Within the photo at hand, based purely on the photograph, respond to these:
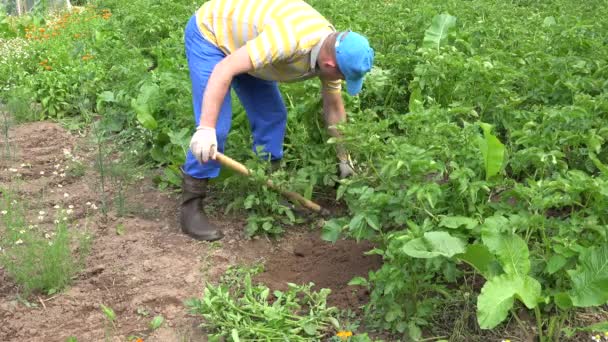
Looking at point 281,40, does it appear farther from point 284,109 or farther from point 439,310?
point 439,310

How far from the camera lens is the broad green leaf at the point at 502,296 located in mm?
2814

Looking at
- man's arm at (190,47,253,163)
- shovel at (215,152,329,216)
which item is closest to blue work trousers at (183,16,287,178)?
shovel at (215,152,329,216)

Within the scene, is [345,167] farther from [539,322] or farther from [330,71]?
[539,322]

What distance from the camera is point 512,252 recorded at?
115 inches

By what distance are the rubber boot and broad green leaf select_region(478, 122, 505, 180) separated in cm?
167

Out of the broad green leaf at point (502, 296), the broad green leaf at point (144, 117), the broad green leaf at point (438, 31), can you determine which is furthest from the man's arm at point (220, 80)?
the broad green leaf at point (438, 31)

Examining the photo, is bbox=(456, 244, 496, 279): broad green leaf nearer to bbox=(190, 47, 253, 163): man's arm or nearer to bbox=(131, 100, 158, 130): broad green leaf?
bbox=(190, 47, 253, 163): man's arm

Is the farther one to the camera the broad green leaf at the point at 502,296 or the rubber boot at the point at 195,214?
the rubber boot at the point at 195,214

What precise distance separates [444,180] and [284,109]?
118 cm

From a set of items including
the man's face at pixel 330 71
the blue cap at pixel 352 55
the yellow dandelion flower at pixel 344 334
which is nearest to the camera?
the yellow dandelion flower at pixel 344 334

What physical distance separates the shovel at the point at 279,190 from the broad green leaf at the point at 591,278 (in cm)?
179

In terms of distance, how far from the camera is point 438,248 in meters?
2.91

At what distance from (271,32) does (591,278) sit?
1822 mm

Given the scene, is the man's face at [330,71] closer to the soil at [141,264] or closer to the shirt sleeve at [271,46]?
the shirt sleeve at [271,46]
